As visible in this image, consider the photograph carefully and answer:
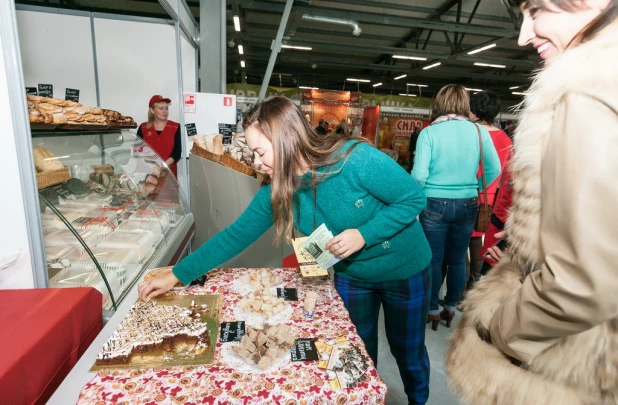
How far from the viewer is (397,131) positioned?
42.6ft

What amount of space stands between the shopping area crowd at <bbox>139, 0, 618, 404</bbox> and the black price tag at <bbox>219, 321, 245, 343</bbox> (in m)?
0.36

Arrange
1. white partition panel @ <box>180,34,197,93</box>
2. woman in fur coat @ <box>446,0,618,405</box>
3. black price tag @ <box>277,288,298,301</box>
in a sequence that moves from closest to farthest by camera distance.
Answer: woman in fur coat @ <box>446,0,618,405</box> < black price tag @ <box>277,288,298,301</box> < white partition panel @ <box>180,34,197,93</box>

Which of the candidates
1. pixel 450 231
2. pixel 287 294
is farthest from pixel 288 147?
pixel 450 231

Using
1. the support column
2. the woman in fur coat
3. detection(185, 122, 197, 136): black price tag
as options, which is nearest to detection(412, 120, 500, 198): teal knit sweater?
the woman in fur coat

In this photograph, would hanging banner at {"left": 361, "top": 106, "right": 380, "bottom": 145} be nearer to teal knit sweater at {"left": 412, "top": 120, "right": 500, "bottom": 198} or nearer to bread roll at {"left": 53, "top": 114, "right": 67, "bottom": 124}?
teal knit sweater at {"left": 412, "top": 120, "right": 500, "bottom": 198}

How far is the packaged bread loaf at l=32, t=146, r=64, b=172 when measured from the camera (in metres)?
1.63

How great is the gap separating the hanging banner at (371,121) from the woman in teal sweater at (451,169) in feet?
31.5

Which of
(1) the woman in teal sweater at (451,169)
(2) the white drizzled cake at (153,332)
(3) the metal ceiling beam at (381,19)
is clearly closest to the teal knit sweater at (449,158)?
(1) the woman in teal sweater at (451,169)

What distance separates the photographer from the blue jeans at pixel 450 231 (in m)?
2.76

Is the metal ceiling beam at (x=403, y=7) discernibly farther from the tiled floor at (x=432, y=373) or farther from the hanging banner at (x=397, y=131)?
the tiled floor at (x=432, y=373)

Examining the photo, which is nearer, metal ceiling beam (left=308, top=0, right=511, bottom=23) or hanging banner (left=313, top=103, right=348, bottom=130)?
metal ceiling beam (left=308, top=0, right=511, bottom=23)

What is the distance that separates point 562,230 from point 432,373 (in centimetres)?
223

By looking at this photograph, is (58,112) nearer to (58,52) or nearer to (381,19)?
(58,52)

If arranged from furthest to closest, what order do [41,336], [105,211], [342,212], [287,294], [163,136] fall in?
[163,136] → [105,211] → [342,212] → [287,294] → [41,336]
